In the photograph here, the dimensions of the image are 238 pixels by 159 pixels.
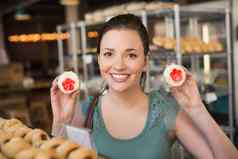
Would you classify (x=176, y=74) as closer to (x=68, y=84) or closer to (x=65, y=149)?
(x=68, y=84)

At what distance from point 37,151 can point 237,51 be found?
338 cm

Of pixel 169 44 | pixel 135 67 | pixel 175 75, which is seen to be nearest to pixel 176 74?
pixel 175 75

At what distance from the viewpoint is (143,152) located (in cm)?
141

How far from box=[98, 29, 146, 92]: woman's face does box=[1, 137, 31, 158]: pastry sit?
1.36 feet

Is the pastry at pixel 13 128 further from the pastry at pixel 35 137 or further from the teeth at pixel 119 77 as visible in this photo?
the teeth at pixel 119 77

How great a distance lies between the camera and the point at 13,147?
3.49 feet

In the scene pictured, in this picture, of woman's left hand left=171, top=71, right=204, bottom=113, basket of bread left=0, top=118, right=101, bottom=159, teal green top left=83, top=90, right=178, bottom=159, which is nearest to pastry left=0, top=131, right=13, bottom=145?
basket of bread left=0, top=118, right=101, bottom=159

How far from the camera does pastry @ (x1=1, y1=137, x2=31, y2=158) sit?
105cm

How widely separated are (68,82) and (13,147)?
40 centimetres

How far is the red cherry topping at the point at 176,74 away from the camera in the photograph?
4.37 ft

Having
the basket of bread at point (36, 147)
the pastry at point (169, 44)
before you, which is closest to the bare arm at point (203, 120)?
the basket of bread at point (36, 147)

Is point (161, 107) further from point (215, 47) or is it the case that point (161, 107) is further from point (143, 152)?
point (215, 47)

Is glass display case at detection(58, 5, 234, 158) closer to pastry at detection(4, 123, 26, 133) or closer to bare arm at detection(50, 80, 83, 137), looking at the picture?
bare arm at detection(50, 80, 83, 137)

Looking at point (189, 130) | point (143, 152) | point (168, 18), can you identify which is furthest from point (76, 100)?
point (168, 18)
